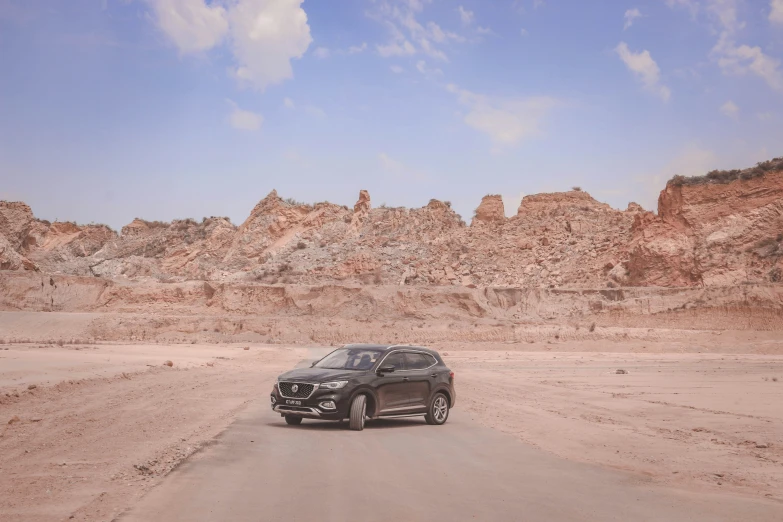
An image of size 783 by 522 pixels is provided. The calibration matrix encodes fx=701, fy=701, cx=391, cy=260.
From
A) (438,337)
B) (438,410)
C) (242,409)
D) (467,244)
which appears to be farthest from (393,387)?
(467,244)

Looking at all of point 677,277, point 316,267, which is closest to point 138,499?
point 677,277

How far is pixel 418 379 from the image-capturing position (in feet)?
45.2

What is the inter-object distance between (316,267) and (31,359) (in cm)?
4701

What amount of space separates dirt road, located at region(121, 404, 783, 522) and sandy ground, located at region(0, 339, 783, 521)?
1.49 feet

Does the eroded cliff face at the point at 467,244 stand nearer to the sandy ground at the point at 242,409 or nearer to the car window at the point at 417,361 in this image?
the sandy ground at the point at 242,409

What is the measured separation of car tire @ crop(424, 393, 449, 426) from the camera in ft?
44.9

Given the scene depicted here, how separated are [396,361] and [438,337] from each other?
3654 centimetres

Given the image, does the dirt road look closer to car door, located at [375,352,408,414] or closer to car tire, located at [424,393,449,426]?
car door, located at [375,352,408,414]

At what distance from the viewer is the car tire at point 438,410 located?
13.7 m

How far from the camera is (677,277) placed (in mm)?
58344

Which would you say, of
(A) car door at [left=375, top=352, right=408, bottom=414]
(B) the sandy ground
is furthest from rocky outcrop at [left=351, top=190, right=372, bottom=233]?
(A) car door at [left=375, top=352, right=408, bottom=414]

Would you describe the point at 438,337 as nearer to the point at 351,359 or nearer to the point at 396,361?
the point at 396,361

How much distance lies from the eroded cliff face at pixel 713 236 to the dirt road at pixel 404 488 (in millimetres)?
51776

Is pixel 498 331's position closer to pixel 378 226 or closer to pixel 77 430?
pixel 378 226
